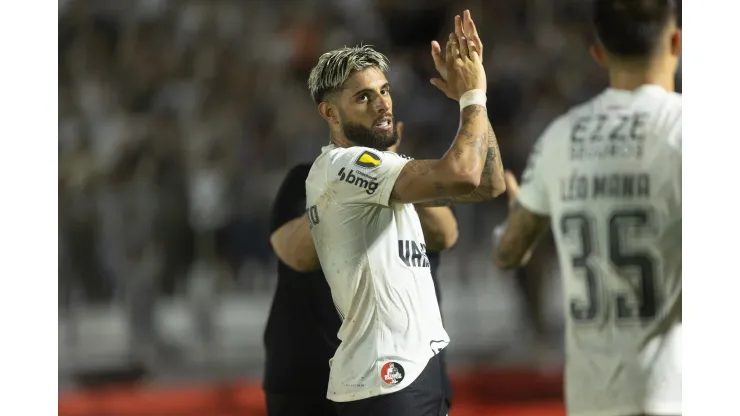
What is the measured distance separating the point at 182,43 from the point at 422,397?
2.13 metres

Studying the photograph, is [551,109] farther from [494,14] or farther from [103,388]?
[103,388]

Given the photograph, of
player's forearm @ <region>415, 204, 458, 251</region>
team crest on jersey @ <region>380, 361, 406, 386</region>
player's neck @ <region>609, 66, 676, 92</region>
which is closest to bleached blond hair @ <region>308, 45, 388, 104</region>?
player's forearm @ <region>415, 204, 458, 251</region>

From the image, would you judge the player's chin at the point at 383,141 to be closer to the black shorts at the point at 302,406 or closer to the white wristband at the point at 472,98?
the white wristband at the point at 472,98

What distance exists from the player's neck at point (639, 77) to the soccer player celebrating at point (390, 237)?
495mm

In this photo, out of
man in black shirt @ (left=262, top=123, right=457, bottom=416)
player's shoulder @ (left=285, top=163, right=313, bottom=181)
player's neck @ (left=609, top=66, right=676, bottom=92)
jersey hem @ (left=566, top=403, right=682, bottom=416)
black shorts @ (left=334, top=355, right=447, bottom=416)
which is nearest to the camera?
black shorts @ (left=334, top=355, right=447, bottom=416)

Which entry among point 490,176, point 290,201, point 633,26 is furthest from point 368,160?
point 633,26

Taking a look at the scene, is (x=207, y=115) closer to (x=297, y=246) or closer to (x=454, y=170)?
(x=297, y=246)

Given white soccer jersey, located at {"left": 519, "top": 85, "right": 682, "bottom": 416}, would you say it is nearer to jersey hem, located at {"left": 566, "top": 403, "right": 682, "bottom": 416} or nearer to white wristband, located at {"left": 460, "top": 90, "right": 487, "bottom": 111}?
jersey hem, located at {"left": 566, "top": 403, "right": 682, "bottom": 416}

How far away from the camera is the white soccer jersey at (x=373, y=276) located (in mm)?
2227

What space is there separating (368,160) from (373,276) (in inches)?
11.2

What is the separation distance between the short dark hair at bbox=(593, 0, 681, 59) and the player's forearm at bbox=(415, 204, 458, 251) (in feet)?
2.22

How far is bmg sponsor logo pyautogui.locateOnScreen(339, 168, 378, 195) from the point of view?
224 centimetres
